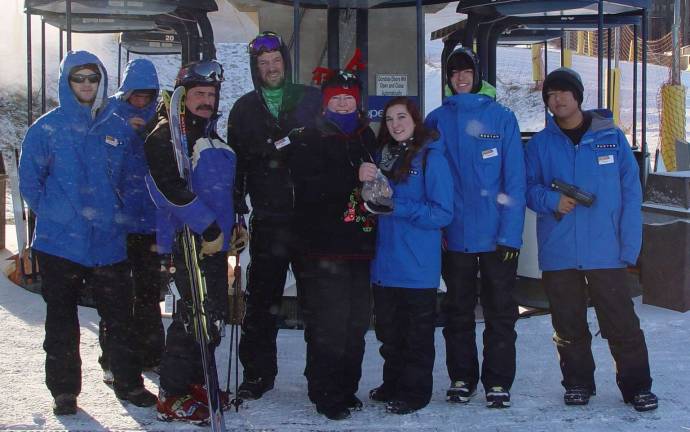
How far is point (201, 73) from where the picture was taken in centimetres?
362

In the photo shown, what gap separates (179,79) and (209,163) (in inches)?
15.7

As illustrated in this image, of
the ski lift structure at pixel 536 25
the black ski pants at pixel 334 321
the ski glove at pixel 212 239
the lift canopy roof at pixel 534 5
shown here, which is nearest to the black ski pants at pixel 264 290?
the black ski pants at pixel 334 321

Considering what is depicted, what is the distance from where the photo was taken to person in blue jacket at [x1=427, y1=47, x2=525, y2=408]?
12.5 ft

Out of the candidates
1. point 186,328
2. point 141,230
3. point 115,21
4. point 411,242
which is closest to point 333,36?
point 115,21

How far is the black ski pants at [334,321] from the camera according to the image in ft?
12.3

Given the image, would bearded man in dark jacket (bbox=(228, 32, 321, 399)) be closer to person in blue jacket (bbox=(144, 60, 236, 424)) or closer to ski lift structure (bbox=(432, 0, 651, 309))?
person in blue jacket (bbox=(144, 60, 236, 424))

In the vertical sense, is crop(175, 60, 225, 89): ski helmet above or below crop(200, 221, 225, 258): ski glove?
above

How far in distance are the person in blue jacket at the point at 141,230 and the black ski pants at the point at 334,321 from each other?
33.4 inches

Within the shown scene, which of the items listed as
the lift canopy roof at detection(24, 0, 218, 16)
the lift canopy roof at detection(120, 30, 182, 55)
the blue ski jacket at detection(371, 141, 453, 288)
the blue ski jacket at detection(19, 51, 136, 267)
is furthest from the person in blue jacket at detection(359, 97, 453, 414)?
the lift canopy roof at detection(120, 30, 182, 55)

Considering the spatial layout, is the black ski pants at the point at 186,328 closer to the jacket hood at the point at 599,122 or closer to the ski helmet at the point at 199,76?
the ski helmet at the point at 199,76

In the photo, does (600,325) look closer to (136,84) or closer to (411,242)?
(411,242)

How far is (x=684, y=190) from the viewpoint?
18.9 feet

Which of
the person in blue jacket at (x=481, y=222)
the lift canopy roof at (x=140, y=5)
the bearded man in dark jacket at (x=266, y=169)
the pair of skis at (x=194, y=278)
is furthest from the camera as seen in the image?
the lift canopy roof at (x=140, y=5)

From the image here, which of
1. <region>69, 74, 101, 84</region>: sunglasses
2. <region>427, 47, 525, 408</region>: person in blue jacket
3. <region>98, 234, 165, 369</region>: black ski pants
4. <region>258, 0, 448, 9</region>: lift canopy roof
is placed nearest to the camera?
<region>69, 74, 101, 84</region>: sunglasses
